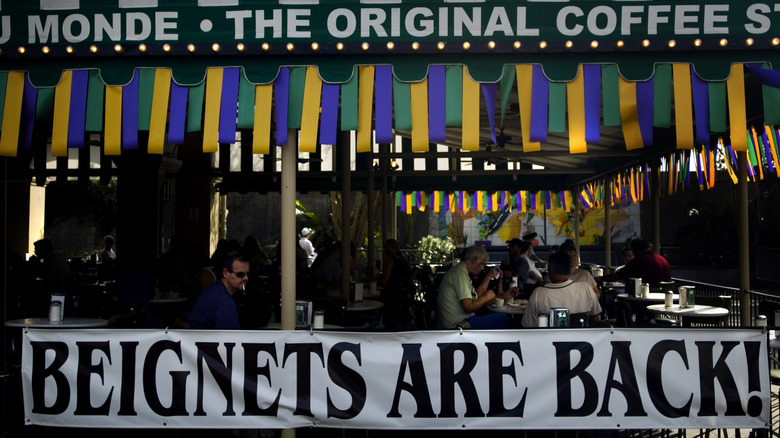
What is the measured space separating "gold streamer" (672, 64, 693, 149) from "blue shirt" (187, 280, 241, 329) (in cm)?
323

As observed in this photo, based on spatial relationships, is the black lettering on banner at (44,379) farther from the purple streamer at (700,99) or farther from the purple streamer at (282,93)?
the purple streamer at (700,99)

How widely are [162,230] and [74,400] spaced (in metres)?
12.9

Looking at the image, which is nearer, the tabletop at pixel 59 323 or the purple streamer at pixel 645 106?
the purple streamer at pixel 645 106

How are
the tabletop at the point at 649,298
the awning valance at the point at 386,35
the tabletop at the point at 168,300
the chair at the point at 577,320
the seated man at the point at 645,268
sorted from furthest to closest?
the seated man at the point at 645,268 < the tabletop at the point at 649,298 < the tabletop at the point at 168,300 < the chair at the point at 577,320 < the awning valance at the point at 386,35

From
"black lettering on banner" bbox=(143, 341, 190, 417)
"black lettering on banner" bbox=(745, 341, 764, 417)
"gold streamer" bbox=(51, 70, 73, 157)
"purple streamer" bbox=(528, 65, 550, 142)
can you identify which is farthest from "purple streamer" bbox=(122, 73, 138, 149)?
"black lettering on banner" bbox=(745, 341, 764, 417)

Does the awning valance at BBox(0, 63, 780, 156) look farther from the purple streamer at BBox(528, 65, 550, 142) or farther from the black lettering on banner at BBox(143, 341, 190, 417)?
the black lettering on banner at BBox(143, 341, 190, 417)

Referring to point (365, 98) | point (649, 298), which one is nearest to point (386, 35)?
point (365, 98)

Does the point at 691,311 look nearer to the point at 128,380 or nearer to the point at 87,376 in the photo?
the point at 128,380

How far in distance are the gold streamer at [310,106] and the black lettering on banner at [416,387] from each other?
142 cm

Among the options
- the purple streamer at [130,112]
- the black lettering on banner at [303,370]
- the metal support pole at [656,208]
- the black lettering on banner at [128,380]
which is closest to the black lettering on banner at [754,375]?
the black lettering on banner at [303,370]

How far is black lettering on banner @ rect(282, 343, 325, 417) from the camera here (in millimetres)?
4845

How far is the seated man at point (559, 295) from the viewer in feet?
21.4

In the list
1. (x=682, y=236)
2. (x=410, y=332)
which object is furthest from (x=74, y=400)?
(x=682, y=236)

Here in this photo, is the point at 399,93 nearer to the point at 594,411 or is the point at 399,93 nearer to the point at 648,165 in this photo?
the point at 594,411
